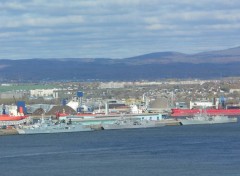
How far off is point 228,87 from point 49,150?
54.7m

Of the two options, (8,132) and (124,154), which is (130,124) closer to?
(8,132)

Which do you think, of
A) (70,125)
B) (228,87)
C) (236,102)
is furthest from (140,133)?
(228,87)

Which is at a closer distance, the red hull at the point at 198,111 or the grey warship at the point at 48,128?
the grey warship at the point at 48,128

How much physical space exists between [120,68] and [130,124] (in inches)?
4015

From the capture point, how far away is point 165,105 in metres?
60.3

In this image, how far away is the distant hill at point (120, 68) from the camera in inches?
5182

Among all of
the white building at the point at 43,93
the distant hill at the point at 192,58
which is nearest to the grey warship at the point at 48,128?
the white building at the point at 43,93

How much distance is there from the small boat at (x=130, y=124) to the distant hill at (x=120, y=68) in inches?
3139

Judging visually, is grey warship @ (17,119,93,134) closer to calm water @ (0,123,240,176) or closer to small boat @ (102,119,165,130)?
calm water @ (0,123,240,176)

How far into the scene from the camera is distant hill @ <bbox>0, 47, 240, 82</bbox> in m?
132

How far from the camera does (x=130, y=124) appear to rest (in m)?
42.0

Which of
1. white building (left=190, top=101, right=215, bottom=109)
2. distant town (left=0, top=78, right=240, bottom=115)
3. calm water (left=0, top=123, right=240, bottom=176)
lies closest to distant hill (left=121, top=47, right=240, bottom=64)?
distant town (left=0, top=78, right=240, bottom=115)

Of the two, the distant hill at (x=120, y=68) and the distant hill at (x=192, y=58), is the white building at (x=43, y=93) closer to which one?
the distant hill at (x=120, y=68)

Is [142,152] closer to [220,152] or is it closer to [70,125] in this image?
[220,152]
